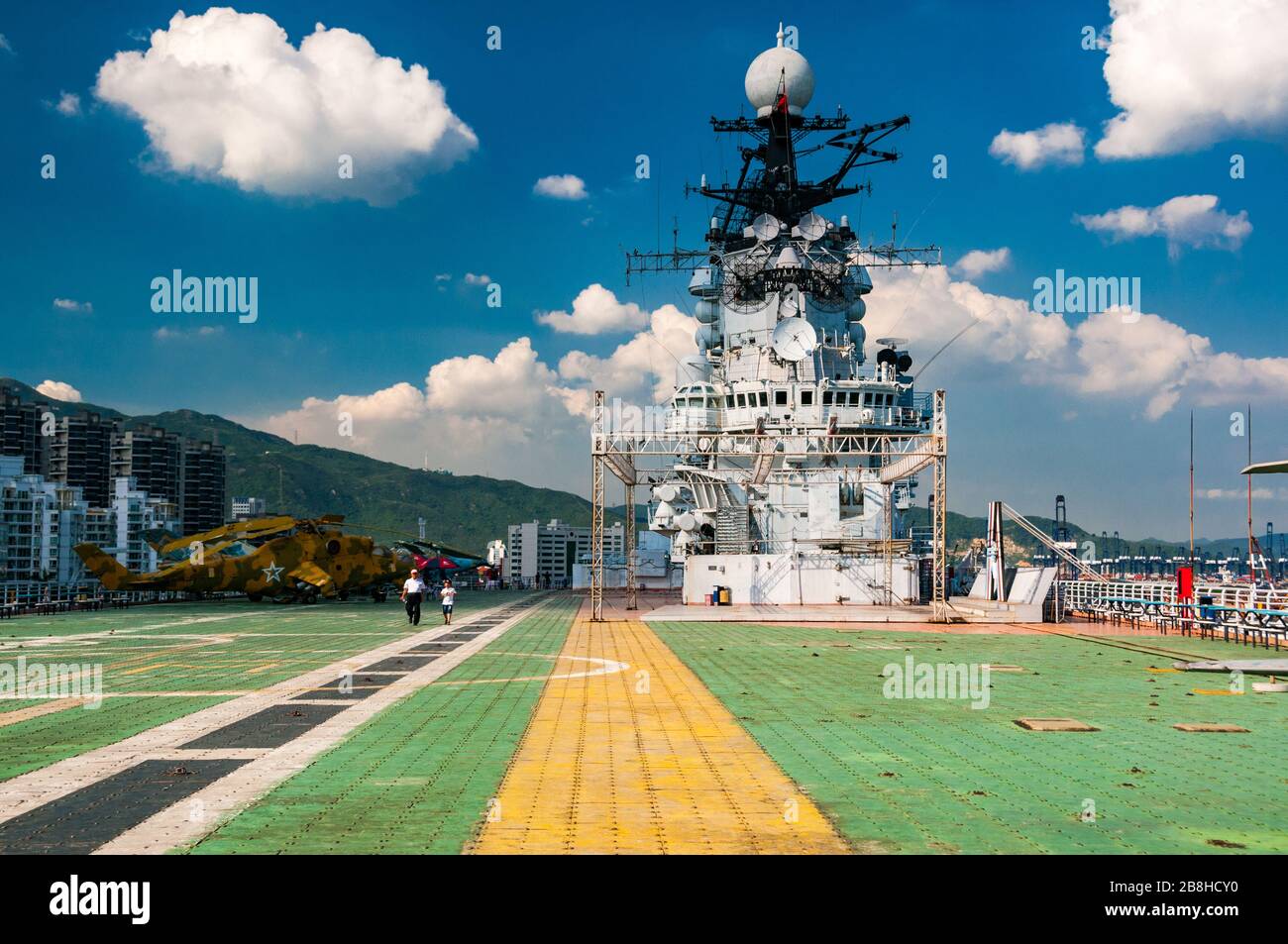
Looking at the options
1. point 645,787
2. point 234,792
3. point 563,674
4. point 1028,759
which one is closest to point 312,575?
point 563,674

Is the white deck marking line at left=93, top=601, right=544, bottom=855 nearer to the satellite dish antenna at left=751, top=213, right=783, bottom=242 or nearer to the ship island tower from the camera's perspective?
the ship island tower

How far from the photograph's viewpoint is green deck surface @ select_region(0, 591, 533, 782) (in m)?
14.0

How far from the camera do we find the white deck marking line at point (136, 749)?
32.9ft

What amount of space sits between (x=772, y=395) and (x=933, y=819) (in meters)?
55.2

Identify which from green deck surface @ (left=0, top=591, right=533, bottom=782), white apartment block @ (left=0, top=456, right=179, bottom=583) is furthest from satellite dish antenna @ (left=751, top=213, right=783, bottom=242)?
white apartment block @ (left=0, top=456, right=179, bottom=583)

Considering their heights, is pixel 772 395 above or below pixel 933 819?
above

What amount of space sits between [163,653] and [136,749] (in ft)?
50.6

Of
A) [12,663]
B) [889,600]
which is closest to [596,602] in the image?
[889,600]

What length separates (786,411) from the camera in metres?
63.4

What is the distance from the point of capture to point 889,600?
176 feet

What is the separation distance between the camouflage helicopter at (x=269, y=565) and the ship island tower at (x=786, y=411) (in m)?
16.2

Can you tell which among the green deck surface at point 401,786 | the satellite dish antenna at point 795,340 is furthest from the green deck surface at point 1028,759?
the satellite dish antenna at point 795,340

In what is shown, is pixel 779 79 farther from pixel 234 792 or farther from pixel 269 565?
pixel 234 792
